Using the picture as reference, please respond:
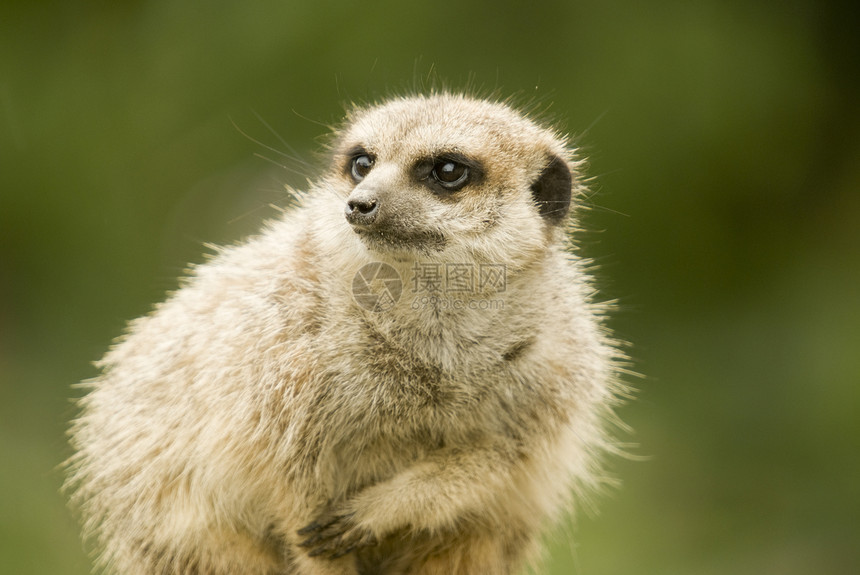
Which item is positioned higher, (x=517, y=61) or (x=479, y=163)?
(x=517, y=61)

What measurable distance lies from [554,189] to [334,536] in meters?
1.19

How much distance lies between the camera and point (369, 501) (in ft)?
7.68

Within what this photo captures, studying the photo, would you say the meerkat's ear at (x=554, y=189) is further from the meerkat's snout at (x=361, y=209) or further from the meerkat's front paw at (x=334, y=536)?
the meerkat's front paw at (x=334, y=536)

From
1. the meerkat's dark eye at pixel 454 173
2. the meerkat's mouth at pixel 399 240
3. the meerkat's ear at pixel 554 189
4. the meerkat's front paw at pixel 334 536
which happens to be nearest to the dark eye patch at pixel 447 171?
the meerkat's dark eye at pixel 454 173

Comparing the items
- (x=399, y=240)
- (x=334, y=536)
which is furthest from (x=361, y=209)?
(x=334, y=536)

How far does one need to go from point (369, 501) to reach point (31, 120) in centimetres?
358

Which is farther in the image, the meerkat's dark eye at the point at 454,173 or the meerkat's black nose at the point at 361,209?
the meerkat's dark eye at the point at 454,173

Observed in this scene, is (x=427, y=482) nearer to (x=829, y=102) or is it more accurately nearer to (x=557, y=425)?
(x=557, y=425)

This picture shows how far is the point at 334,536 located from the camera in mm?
2334

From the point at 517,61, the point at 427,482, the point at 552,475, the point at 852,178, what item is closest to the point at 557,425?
the point at 552,475

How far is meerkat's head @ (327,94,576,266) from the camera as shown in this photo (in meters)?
2.27

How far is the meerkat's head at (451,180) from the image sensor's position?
2266mm

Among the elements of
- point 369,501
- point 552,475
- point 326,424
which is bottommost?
point 552,475

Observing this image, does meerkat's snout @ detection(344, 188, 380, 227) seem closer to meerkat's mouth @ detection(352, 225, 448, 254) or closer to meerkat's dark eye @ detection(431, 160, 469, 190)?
meerkat's mouth @ detection(352, 225, 448, 254)
